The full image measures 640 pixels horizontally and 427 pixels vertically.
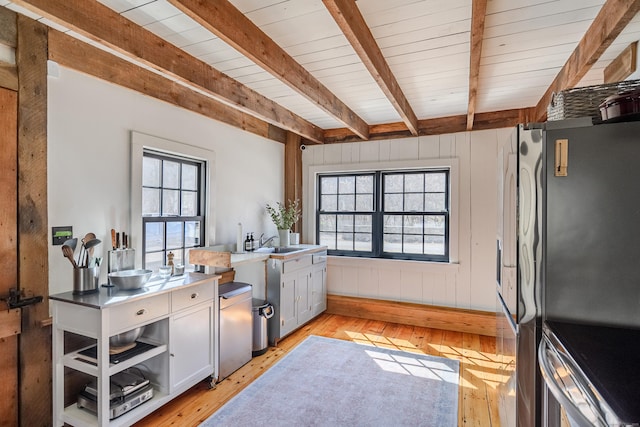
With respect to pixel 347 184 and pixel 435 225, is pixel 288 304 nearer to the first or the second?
pixel 347 184

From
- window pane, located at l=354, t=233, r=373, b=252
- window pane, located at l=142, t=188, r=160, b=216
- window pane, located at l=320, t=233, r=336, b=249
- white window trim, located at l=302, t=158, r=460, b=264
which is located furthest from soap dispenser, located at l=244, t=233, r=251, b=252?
window pane, located at l=354, t=233, r=373, b=252

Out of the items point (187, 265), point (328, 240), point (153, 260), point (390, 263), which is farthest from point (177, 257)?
point (390, 263)

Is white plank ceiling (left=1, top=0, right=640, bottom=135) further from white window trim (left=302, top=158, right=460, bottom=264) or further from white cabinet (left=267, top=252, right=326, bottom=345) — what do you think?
white cabinet (left=267, top=252, right=326, bottom=345)

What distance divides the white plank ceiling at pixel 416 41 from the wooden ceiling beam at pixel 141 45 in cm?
6

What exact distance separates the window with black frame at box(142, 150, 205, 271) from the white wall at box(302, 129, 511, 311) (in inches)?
81.2

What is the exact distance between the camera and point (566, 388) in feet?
3.19

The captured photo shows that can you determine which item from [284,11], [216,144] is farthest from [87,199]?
[284,11]

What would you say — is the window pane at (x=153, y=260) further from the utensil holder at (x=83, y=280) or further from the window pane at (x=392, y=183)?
the window pane at (x=392, y=183)

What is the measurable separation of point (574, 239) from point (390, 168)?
316 cm

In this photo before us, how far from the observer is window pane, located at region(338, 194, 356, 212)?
4.70 metres

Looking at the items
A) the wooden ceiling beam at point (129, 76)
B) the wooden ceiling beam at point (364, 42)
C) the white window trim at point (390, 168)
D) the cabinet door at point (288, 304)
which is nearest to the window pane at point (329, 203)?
the white window trim at point (390, 168)

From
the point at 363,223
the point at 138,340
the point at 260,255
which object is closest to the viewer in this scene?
the point at 138,340

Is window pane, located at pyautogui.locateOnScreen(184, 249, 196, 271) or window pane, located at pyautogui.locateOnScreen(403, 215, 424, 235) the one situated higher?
window pane, located at pyautogui.locateOnScreen(403, 215, 424, 235)

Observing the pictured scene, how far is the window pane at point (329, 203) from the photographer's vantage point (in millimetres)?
4805
